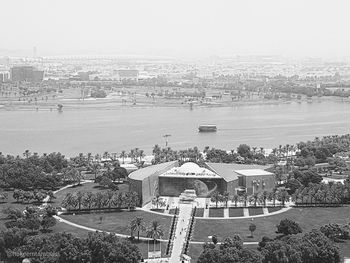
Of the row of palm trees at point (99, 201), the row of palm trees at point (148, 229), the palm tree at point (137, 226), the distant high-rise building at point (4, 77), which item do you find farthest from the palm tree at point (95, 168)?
the distant high-rise building at point (4, 77)

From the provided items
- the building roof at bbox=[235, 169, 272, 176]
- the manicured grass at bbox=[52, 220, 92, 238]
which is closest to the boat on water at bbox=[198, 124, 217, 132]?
the building roof at bbox=[235, 169, 272, 176]

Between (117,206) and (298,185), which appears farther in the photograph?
(298,185)

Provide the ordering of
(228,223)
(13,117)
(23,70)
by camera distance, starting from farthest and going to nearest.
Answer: (23,70) < (13,117) < (228,223)

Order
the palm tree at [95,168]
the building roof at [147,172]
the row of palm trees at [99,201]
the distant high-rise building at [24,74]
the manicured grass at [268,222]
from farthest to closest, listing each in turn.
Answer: the distant high-rise building at [24,74] < the palm tree at [95,168] < the building roof at [147,172] < the row of palm trees at [99,201] < the manicured grass at [268,222]

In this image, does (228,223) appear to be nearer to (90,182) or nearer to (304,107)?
(90,182)

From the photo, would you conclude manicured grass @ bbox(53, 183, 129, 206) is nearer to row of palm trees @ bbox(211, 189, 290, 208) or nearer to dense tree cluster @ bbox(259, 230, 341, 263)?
row of palm trees @ bbox(211, 189, 290, 208)

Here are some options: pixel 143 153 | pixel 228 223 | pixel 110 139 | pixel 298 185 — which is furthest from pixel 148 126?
pixel 228 223

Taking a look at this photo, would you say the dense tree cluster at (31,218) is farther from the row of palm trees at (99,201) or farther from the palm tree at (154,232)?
the palm tree at (154,232)
